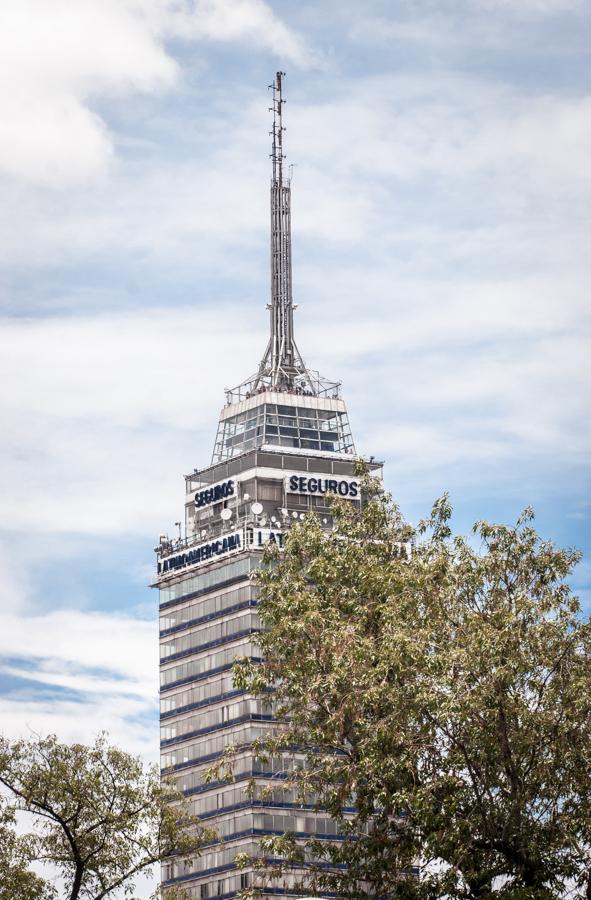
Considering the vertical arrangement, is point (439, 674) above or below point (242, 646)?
below

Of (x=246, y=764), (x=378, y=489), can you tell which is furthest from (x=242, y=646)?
(x=378, y=489)

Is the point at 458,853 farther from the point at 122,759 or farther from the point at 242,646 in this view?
the point at 242,646

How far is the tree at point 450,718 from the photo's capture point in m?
80.9

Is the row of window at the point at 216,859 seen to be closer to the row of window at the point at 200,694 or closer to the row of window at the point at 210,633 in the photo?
the row of window at the point at 200,694

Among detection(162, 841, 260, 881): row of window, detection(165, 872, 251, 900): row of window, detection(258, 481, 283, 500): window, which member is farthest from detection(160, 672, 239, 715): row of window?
detection(258, 481, 283, 500): window

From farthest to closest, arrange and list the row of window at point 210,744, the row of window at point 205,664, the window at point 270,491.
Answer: the window at point 270,491
the row of window at point 205,664
the row of window at point 210,744

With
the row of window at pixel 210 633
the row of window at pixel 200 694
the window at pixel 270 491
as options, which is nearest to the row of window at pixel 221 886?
the row of window at pixel 200 694

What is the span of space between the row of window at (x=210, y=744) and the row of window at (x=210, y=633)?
9.24 m

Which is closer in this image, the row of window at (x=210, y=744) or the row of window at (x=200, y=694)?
the row of window at (x=210, y=744)

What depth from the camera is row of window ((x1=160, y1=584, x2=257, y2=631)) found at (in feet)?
625

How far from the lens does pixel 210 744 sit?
625 ft

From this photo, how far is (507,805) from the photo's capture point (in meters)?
81.4

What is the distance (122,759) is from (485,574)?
75.4 feet

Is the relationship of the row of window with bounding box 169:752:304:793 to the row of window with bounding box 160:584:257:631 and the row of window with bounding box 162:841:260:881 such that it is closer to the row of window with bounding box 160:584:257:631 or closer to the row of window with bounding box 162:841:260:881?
the row of window with bounding box 162:841:260:881
